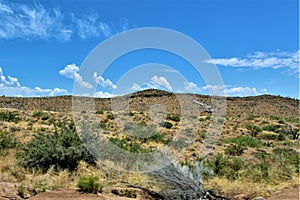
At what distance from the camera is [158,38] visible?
13547 millimetres

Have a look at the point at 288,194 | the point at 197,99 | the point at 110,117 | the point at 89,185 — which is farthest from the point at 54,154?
the point at 197,99

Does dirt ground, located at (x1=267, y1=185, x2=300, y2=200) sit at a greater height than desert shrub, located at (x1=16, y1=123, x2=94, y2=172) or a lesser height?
lesser

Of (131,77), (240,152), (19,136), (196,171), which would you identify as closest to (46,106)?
(19,136)

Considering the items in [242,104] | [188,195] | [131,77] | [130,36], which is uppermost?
[242,104]

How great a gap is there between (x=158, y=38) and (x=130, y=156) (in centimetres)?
439

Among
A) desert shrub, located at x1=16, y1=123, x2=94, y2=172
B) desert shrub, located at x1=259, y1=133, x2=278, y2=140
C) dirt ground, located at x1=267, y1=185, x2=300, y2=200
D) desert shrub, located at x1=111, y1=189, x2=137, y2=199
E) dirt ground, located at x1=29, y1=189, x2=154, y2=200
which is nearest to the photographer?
dirt ground, located at x1=29, y1=189, x2=154, y2=200

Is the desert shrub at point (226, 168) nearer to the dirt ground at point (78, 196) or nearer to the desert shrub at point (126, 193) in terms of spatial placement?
the dirt ground at point (78, 196)

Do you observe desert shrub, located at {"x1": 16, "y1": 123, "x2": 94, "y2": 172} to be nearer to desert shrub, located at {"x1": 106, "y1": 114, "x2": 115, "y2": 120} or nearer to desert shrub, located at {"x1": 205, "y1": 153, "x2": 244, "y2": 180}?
desert shrub, located at {"x1": 205, "y1": 153, "x2": 244, "y2": 180}

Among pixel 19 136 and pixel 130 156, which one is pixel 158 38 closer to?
pixel 130 156

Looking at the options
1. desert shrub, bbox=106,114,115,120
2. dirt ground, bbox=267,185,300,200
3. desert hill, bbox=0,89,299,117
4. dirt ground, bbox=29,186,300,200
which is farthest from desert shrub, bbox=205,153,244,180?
desert hill, bbox=0,89,299,117

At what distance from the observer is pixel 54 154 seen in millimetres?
12031

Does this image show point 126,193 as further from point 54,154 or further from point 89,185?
point 54,154

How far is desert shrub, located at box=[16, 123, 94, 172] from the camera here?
471 inches

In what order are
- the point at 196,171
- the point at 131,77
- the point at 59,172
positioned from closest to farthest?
1. the point at 196,171
2. the point at 59,172
3. the point at 131,77
